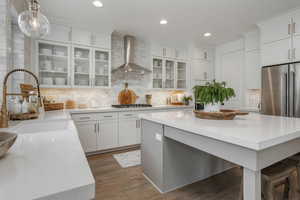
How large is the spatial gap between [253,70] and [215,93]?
2.60 m

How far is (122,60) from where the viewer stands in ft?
12.5

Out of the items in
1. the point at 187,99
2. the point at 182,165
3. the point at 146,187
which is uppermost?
the point at 187,99

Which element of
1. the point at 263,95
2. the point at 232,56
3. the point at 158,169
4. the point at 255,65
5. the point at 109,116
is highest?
the point at 232,56

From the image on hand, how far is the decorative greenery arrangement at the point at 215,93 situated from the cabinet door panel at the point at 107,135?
2033mm

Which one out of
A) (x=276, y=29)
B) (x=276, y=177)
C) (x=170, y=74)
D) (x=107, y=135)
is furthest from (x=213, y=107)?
(x=170, y=74)

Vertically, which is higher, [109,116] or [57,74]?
[57,74]

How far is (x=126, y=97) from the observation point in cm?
368

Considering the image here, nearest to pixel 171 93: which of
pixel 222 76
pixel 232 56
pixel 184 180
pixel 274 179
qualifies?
pixel 222 76

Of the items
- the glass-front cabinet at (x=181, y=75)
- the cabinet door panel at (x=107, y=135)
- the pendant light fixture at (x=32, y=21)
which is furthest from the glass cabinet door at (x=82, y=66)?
the glass-front cabinet at (x=181, y=75)

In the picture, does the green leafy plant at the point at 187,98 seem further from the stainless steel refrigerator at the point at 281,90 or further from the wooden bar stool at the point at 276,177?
the wooden bar stool at the point at 276,177

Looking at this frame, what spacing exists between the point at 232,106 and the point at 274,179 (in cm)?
318

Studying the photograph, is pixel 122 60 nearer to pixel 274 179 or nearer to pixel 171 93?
pixel 171 93

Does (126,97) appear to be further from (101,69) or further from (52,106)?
(52,106)

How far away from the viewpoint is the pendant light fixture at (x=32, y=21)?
4.76 feet
